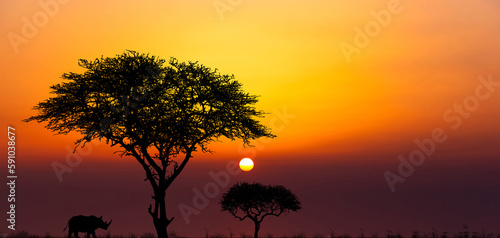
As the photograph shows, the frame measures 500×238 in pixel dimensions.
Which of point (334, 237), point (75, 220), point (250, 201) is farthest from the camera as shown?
point (250, 201)

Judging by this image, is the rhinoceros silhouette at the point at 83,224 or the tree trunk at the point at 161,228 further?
the tree trunk at the point at 161,228

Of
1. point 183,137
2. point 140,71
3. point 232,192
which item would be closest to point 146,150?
point 183,137

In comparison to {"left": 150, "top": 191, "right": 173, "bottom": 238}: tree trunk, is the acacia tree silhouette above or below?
above

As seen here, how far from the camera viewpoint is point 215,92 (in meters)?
42.6

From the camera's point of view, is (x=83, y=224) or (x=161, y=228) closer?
(x=83, y=224)

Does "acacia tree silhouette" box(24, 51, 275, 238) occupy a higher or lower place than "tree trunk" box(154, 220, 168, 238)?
higher

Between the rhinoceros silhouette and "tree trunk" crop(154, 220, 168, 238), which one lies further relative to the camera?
"tree trunk" crop(154, 220, 168, 238)

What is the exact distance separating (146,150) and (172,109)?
148 inches

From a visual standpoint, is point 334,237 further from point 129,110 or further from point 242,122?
point 129,110

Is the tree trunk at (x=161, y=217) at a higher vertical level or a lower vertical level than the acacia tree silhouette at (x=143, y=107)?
lower

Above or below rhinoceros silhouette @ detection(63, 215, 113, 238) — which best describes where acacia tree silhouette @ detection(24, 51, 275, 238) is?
above

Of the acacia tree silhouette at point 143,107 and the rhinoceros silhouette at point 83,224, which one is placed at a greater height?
the acacia tree silhouette at point 143,107

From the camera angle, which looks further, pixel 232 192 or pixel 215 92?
pixel 232 192

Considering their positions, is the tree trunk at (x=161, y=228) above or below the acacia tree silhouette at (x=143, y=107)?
below
